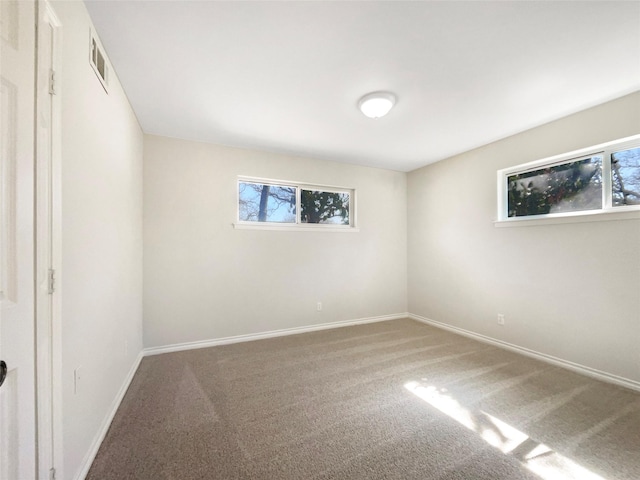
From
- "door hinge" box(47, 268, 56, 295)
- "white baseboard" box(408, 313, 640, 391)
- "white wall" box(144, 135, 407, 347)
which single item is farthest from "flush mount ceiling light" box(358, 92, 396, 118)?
"white baseboard" box(408, 313, 640, 391)

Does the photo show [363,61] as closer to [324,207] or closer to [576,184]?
[324,207]

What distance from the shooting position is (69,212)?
1.29m

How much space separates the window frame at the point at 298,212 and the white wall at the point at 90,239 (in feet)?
4.37

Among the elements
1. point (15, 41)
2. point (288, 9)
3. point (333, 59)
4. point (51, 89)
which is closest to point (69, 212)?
point (51, 89)

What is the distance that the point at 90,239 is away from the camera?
155cm

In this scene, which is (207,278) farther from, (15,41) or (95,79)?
(15,41)

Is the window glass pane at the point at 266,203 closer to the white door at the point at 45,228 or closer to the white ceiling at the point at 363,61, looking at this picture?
the white ceiling at the point at 363,61

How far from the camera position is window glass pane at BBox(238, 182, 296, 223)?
3592 millimetres

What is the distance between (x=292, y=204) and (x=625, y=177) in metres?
3.50

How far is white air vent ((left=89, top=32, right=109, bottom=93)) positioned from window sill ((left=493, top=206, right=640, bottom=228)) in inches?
159

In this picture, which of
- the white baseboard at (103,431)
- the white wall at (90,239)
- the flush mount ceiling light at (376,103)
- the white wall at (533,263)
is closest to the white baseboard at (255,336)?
the white baseboard at (103,431)

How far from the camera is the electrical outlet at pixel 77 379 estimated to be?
52.5 inches

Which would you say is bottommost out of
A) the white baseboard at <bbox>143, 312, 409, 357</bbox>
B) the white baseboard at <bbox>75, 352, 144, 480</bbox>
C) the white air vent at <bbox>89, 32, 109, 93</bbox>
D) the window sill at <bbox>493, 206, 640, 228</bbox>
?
the white baseboard at <bbox>143, 312, 409, 357</bbox>

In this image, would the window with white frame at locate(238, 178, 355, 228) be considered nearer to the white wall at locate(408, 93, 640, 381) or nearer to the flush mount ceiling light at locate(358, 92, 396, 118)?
the white wall at locate(408, 93, 640, 381)
